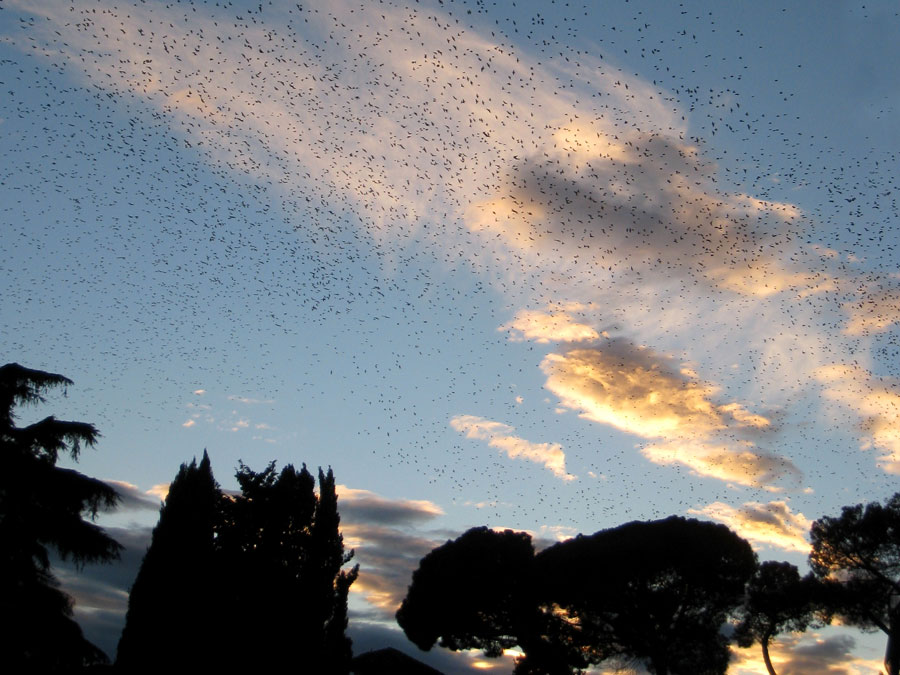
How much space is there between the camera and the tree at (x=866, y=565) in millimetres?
32969

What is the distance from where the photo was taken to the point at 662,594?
125 feet

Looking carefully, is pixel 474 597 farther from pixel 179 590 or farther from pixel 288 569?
pixel 179 590

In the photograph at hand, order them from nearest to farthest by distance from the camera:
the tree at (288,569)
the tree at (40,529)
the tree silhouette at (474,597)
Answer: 1. the tree at (40,529)
2. the tree at (288,569)
3. the tree silhouette at (474,597)

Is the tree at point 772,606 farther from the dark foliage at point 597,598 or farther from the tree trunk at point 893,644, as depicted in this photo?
the tree trunk at point 893,644

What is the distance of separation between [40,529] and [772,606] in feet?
123

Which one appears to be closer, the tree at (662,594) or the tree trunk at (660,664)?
the tree trunk at (660,664)

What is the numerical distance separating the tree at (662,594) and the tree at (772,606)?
2.74ft

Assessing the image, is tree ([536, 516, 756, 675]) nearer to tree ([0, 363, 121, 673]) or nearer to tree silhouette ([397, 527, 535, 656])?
tree silhouette ([397, 527, 535, 656])

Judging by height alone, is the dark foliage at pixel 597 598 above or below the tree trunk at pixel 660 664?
above

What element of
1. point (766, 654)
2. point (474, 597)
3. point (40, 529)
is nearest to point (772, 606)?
point (766, 654)

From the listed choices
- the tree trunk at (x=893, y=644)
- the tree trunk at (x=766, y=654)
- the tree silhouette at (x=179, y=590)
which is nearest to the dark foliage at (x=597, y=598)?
the tree trunk at (x=766, y=654)

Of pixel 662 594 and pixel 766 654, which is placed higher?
pixel 662 594

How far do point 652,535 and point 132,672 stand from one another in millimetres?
26496

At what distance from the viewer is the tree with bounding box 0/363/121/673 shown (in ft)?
33.1
